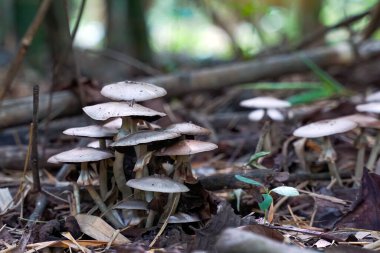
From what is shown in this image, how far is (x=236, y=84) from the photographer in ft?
14.2

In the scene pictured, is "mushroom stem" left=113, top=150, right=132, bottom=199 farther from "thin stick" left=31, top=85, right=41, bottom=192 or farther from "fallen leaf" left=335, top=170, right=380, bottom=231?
"fallen leaf" left=335, top=170, right=380, bottom=231

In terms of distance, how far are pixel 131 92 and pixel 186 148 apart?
0.30 metres

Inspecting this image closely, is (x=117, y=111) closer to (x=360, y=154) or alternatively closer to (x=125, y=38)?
(x=360, y=154)

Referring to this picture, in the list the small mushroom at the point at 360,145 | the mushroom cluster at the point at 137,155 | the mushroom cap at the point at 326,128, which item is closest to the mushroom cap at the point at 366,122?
the small mushroom at the point at 360,145

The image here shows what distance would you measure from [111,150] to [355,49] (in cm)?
333

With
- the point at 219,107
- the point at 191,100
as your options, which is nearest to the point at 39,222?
the point at 219,107

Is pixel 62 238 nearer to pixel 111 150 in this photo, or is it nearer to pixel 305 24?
pixel 111 150

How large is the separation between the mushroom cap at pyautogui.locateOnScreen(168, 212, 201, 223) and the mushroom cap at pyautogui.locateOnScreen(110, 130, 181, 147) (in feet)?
1.02

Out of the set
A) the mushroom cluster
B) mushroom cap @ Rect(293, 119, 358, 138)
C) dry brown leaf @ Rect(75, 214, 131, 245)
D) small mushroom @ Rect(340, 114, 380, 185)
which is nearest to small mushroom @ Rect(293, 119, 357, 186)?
mushroom cap @ Rect(293, 119, 358, 138)

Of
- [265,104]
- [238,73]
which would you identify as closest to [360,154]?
[265,104]

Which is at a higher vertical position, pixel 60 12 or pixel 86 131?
pixel 60 12

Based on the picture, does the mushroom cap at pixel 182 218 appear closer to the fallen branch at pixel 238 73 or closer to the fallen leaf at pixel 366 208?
the fallen leaf at pixel 366 208

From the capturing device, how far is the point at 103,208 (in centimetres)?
199

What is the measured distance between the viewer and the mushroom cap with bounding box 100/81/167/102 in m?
1.81
